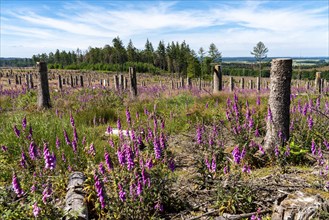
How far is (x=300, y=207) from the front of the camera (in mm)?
2686

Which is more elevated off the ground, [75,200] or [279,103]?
[279,103]

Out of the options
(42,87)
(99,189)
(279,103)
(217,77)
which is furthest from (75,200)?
(217,77)

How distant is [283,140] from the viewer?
17.1 ft

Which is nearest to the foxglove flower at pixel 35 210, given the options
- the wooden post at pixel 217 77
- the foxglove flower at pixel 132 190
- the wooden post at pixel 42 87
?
the foxglove flower at pixel 132 190

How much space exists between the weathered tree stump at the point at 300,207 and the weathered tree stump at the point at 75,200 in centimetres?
211

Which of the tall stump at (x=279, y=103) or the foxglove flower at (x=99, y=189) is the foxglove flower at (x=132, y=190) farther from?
the tall stump at (x=279, y=103)

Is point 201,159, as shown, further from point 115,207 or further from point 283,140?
point 283,140

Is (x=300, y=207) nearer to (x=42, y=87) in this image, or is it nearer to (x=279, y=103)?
(x=279, y=103)

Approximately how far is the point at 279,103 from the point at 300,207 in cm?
279

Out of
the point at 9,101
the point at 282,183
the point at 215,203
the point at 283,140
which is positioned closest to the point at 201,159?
the point at 215,203

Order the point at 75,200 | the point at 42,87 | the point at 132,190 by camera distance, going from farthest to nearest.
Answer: the point at 42,87
the point at 75,200
the point at 132,190

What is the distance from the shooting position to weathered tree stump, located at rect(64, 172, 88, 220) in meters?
3.16

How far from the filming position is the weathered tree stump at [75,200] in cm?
316

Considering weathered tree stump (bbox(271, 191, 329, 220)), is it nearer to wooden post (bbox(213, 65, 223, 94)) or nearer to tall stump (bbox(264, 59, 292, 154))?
tall stump (bbox(264, 59, 292, 154))
